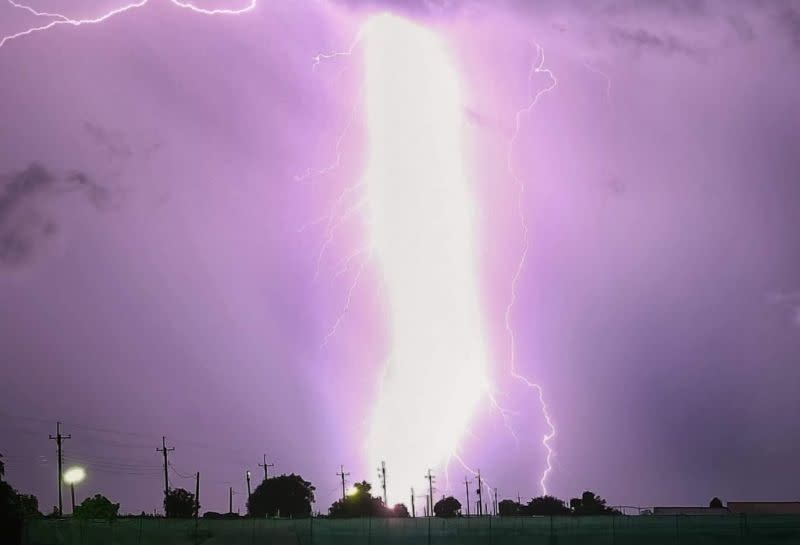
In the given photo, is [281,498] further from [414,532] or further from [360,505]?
[414,532]

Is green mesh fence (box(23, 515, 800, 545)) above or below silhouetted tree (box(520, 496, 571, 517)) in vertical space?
above

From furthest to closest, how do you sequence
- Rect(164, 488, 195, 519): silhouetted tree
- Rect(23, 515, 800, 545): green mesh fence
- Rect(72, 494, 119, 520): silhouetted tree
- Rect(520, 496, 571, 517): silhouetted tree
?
1. Rect(520, 496, 571, 517): silhouetted tree
2. Rect(164, 488, 195, 519): silhouetted tree
3. Rect(72, 494, 119, 520): silhouetted tree
4. Rect(23, 515, 800, 545): green mesh fence

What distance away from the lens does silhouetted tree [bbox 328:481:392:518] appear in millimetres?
80438

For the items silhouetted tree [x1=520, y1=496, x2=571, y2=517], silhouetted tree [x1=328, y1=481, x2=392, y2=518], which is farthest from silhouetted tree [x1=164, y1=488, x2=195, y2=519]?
silhouetted tree [x1=520, y1=496, x2=571, y2=517]

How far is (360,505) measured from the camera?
83750 millimetres

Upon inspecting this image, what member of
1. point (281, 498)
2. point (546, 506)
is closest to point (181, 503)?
point (281, 498)

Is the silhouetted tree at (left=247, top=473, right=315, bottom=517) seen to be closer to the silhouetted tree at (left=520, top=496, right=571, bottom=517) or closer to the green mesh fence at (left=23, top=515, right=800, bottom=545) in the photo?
the silhouetted tree at (left=520, top=496, right=571, bottom=517)

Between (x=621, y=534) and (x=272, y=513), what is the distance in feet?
211

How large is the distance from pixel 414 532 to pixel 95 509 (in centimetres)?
1224

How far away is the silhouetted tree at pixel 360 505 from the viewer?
264 ft

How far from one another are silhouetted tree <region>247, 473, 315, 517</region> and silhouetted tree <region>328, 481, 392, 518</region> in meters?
4.58

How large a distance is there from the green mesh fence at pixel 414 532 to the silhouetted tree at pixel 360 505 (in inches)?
1926

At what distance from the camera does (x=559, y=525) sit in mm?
31969

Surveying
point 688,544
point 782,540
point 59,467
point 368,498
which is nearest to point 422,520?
point 688,544
